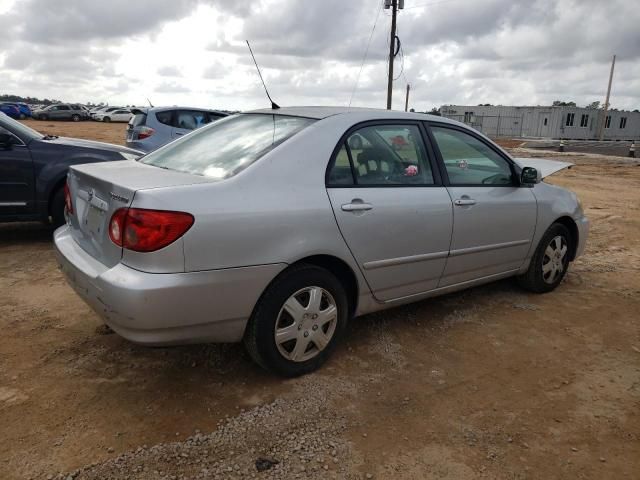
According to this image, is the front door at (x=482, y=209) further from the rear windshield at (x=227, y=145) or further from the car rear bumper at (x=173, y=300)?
the car rear bumper at (x=173, y=300)

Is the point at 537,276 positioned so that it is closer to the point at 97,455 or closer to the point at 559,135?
the point at 97,455

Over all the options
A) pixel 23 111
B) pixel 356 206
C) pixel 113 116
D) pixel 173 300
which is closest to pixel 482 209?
pixel 356 206

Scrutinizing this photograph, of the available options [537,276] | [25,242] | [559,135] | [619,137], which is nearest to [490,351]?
[537,276]

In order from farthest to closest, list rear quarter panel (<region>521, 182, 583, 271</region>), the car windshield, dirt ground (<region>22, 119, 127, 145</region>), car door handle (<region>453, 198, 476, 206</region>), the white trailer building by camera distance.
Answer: the white trailer building < dirt ground (<region>22, 119, 127, 145</region>) < the car windshield < rear quarter panel (<region>521, 182, 583, 271</region>) < car door handle (<region>453, 198, 476, 206</region>)

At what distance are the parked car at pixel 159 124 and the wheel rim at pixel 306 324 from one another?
7.16 metres

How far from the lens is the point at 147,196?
2.51 metres

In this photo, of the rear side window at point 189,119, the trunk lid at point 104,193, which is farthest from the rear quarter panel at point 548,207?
the rear side window at point 189,119

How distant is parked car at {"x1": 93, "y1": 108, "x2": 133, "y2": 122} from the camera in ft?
164

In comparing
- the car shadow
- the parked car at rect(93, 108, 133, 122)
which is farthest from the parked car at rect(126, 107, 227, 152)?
the parked car at rect(93, 108, 133, 122)

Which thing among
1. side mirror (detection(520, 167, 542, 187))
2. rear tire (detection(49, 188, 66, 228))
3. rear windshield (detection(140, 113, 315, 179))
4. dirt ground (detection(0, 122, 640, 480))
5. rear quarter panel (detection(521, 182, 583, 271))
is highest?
rear windshield (detection(140, 113, 315, 179))

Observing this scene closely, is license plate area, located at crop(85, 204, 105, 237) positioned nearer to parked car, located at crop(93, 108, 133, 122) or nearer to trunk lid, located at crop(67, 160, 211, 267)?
trunk lid, located at crop(67, 160, 211, 267)

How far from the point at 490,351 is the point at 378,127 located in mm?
1685

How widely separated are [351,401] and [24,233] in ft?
17.1

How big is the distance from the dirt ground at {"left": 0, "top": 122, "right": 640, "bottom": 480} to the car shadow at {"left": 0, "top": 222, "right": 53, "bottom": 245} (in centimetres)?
185
